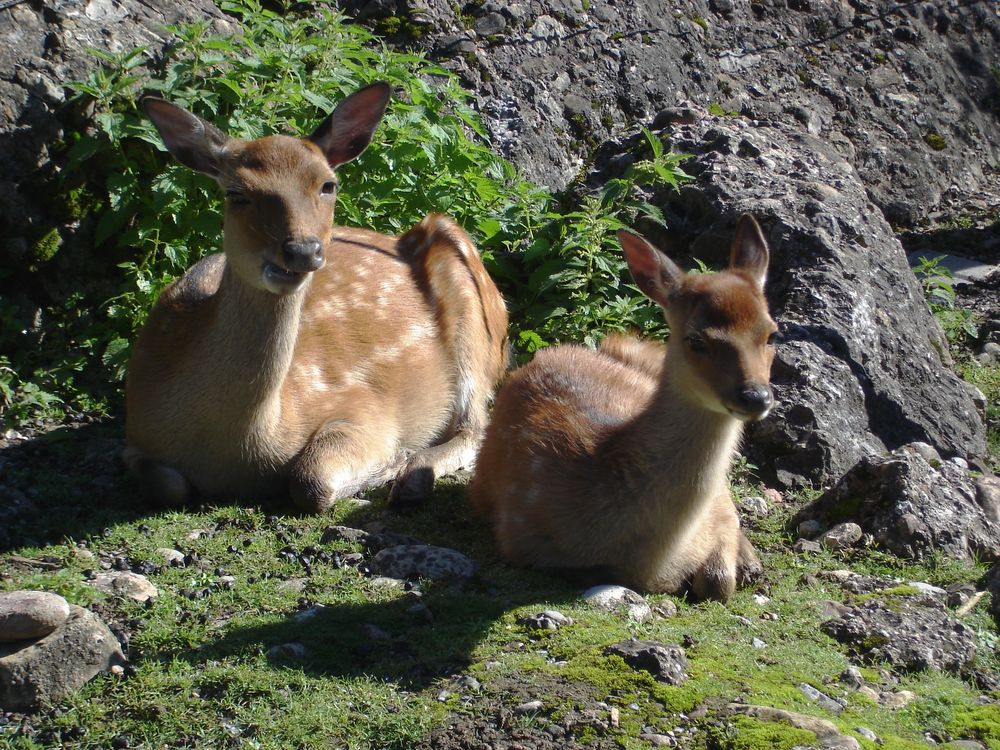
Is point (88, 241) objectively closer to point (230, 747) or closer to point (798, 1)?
point (230, 747)

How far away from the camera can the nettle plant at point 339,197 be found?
23.6ft

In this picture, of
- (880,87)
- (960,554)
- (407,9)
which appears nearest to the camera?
(960,554)

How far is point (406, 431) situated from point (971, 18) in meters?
8.69

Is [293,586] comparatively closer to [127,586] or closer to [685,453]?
[127,586]

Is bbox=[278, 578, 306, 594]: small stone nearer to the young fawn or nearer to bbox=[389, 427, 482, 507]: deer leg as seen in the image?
the young fawn

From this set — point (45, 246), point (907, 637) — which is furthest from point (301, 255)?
point (907, 637)

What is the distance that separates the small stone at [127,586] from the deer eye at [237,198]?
1883 millimetres

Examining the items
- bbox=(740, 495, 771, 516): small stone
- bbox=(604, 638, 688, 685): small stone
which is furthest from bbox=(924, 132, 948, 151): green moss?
bbox=(604, 638, 688, 685): small stone

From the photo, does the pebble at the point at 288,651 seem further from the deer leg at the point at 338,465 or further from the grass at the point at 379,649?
the deer leg at the point at 338,465

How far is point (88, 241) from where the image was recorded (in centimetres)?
751

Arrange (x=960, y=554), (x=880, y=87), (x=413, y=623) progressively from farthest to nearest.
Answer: (x=880, y=87), (x=960, y=554), (x=413, y=623)

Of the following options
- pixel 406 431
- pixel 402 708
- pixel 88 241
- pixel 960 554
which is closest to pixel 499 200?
pixel 406 431

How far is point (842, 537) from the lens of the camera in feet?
20.0

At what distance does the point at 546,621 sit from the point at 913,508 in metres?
2.36
